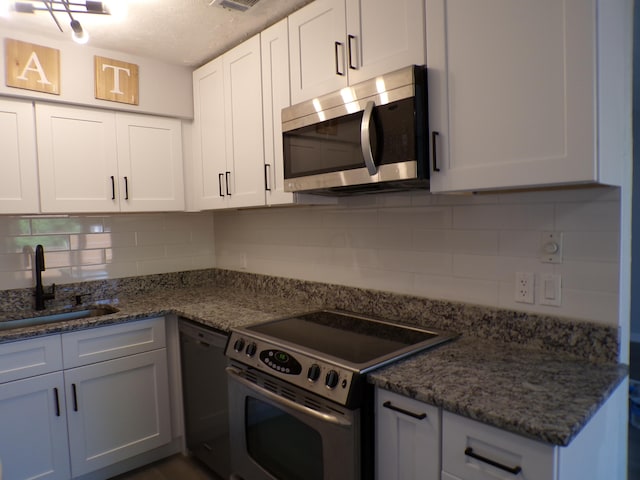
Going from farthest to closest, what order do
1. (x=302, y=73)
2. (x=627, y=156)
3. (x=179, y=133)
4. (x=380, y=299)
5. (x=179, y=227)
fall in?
(x=179, y=227) → (x=179, y=133) → (x=380, y=299) → (x=302, y=73) → (x=627, y=156)

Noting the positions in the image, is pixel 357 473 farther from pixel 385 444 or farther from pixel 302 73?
pixel 302 73

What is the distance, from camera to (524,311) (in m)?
1.51

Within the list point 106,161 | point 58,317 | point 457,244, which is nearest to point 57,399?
point 58,317

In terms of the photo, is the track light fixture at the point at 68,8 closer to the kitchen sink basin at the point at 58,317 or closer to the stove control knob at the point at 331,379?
the kitchen sink basin at the point at 58,317

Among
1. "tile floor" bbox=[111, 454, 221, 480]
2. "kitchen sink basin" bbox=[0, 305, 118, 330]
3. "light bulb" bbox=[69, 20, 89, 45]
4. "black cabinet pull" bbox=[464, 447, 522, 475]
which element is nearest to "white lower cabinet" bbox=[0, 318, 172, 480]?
"tile floor" bbox=[111, 454, 221, 480]

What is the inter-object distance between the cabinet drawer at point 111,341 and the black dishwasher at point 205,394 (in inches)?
5.7

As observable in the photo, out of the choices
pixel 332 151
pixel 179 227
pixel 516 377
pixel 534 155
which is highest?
pixel 332 151

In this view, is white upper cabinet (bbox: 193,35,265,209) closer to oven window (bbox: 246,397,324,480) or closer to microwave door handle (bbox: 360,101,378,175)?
microwave door handle (bbox: 360,101,378,175)

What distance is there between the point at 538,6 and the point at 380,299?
1284mm

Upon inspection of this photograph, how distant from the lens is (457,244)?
1.72m

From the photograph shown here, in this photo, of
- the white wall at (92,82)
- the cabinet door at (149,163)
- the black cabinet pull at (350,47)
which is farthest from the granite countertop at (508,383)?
the white wall at (92,82)

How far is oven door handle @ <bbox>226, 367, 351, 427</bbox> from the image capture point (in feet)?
4.37

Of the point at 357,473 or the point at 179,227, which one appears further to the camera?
the point at 179,227

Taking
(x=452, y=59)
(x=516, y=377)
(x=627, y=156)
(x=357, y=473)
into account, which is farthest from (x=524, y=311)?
(x=452, y=59)
